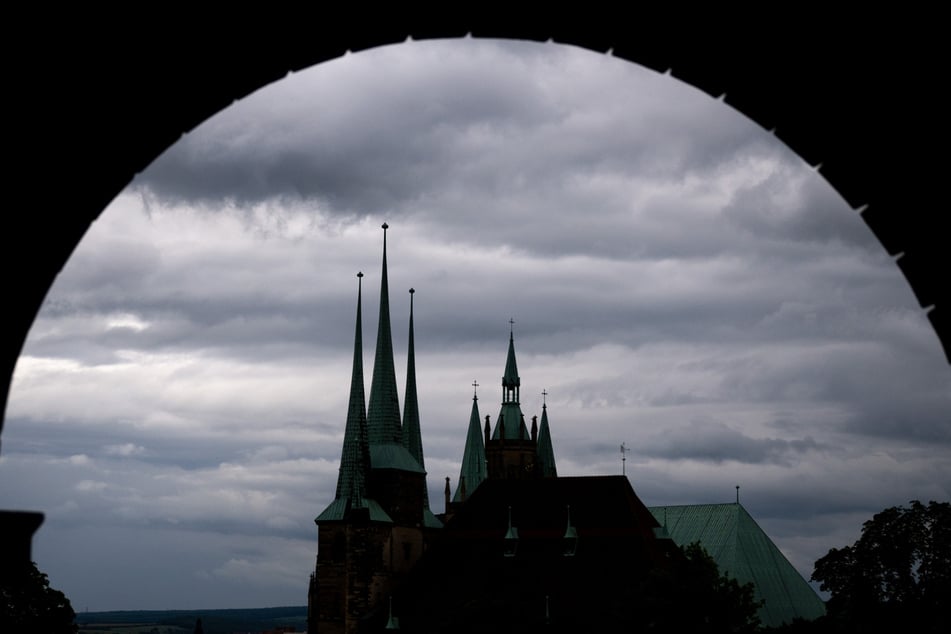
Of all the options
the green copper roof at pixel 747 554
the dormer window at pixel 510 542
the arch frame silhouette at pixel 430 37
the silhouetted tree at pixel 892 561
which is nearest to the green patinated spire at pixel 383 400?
the dormer window at pixel 510 542

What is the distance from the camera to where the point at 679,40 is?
23.5 feet

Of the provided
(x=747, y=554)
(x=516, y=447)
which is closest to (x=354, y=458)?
(x=747, y=554)

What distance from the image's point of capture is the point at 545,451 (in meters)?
124

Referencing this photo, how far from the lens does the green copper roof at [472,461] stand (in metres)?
123

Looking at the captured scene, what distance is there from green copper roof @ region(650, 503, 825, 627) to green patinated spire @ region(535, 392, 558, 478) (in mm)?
21783

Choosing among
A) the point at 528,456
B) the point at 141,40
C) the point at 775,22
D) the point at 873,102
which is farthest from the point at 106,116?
the point at 528,456

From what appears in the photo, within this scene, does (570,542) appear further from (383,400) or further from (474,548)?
(383,400)

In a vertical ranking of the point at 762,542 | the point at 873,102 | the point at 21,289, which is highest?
the point at 762,542

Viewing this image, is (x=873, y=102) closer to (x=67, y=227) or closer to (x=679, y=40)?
(x=679, y=40)

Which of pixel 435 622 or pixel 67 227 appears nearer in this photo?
pixel 67 227

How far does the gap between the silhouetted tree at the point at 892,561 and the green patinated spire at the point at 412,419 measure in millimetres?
31792

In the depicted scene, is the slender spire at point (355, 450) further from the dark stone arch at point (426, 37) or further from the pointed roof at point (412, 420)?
the dark stone arch at point (426, 37)

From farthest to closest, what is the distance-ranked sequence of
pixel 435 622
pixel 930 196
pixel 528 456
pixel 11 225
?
pixel 528 456, pixel 435 622, pixel 930 196, pixel 11 225

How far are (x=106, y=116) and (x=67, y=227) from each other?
0.59m
